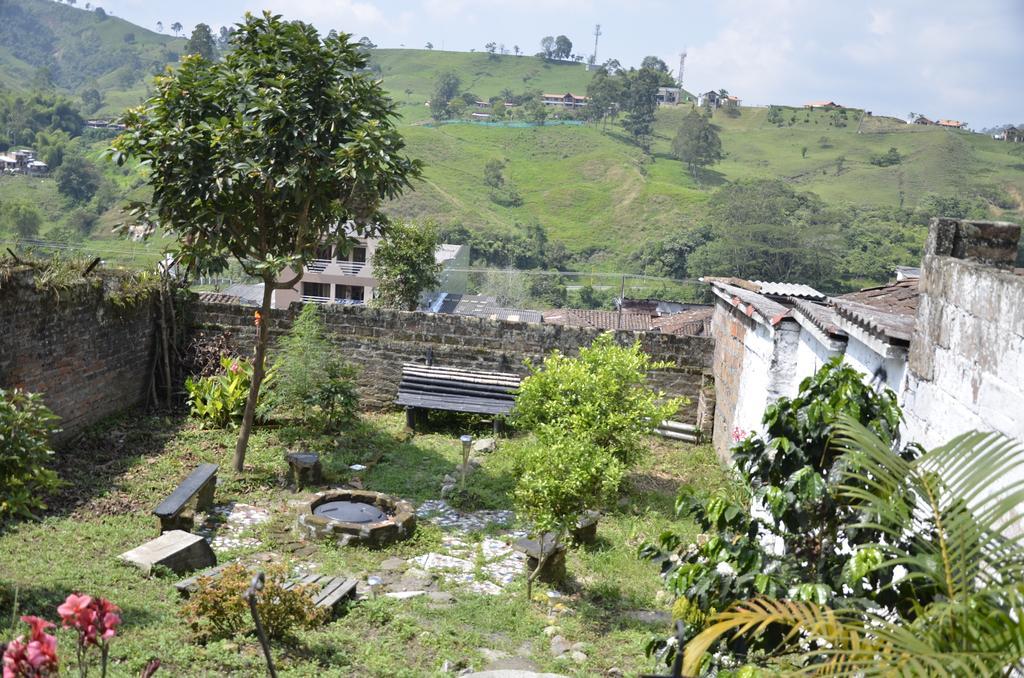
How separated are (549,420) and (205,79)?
4.85m

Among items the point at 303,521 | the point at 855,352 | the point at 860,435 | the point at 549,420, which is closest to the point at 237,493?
the point at 303,521

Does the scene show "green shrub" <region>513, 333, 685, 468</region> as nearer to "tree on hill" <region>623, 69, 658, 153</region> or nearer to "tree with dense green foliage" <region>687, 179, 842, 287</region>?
"tree with dense green foliage" <region>687, 179, 842, 287</region>

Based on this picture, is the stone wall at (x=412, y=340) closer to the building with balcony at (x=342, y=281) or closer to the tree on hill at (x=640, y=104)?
the building with balcony at (x=342, y=281)

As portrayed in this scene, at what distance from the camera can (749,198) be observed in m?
56.7

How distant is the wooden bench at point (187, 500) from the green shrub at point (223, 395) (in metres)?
2.29

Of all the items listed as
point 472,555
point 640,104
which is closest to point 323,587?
point 472,555

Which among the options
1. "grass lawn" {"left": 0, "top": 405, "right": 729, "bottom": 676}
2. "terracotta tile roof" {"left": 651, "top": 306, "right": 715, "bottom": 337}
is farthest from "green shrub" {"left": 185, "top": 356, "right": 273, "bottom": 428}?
"terracotta tile roof" {"left": 651, "top": 306, "right": 715, "bottom": 337}

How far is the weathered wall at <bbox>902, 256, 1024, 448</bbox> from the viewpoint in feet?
11.4

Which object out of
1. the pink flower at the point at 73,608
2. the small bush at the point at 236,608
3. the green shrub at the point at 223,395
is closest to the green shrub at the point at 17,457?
the small bush at the point at 236,608

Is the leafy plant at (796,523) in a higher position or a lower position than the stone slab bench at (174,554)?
higher

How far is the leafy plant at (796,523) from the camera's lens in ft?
10.7

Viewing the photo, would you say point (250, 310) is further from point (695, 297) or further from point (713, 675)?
point (695, 297)

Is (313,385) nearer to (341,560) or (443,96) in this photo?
(341,560)

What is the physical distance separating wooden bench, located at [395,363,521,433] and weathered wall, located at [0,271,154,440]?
11.2 feet
